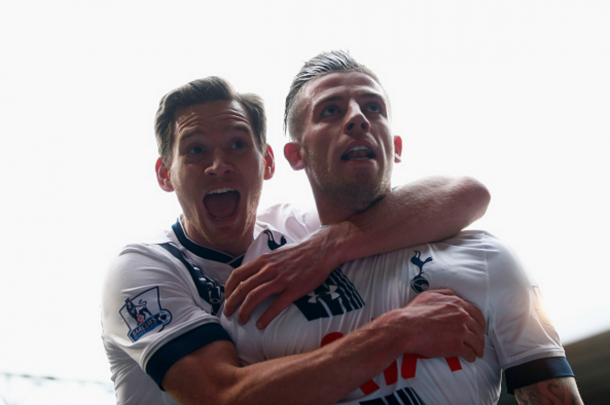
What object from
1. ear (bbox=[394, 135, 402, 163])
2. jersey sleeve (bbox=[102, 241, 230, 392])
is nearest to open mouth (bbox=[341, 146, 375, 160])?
ear (bbox=[394, 135, 402, 163])

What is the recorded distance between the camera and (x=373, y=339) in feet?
3.76

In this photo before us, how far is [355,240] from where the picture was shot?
1482 mm

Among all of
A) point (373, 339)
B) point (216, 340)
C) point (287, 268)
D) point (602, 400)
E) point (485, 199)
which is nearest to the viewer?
point (373, 339)

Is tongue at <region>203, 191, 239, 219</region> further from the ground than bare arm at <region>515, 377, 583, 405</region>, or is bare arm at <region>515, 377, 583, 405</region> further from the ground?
tongue at <region>203, 191, 239, 219</region>

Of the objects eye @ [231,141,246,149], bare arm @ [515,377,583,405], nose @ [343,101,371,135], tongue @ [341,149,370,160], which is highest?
nose @ [343,101,371,135]

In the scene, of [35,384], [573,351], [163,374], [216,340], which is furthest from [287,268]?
[35,384]

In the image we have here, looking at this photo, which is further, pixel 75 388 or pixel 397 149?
pixel 75 388

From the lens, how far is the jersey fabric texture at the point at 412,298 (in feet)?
3.94

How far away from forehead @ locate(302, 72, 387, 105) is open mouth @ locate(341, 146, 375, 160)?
0.80ft

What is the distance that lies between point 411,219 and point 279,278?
48 cm

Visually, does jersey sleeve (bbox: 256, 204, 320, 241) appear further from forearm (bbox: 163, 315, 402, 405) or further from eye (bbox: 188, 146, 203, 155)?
forearm (bbox: 163, 315, 402, 405)

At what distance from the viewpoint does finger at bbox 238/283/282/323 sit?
1350 mm

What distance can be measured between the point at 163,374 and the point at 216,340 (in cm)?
16

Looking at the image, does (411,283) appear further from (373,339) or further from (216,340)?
(216,340)
